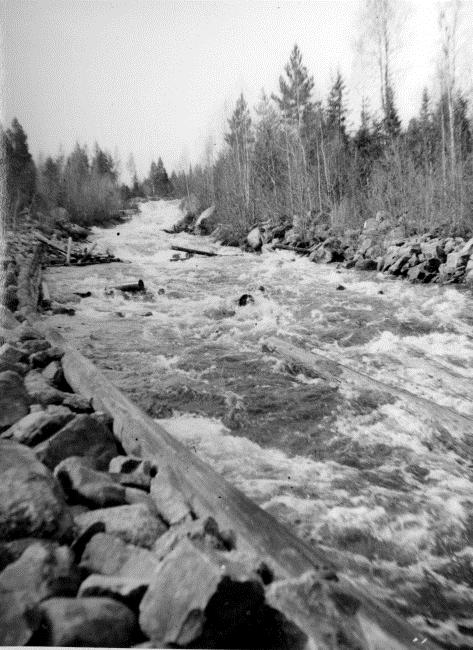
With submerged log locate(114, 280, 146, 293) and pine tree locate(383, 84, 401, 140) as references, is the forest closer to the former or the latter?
pine tree locate(383, 84, 401, 140)

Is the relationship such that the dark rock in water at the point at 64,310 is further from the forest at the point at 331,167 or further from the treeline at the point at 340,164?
the treeline at the point at 340,164

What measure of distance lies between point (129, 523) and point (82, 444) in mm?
645

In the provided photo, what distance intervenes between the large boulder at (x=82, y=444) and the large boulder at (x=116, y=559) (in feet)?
1.80

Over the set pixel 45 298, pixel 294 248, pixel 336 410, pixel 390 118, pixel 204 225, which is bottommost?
pixel 336 410

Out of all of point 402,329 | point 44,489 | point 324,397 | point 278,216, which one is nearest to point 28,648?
point 44,489

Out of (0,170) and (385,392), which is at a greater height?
(0,170)

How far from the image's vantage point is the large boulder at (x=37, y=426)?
1816 mm

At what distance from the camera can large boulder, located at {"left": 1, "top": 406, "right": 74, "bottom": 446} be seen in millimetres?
1816

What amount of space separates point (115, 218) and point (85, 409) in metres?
29.5

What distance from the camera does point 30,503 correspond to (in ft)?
4.09

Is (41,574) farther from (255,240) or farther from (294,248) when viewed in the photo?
(255,240)

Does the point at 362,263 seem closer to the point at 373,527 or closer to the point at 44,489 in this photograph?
the point at 373,527

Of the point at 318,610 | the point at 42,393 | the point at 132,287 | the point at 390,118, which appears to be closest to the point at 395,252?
the point at 132,287

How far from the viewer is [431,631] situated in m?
1.37
